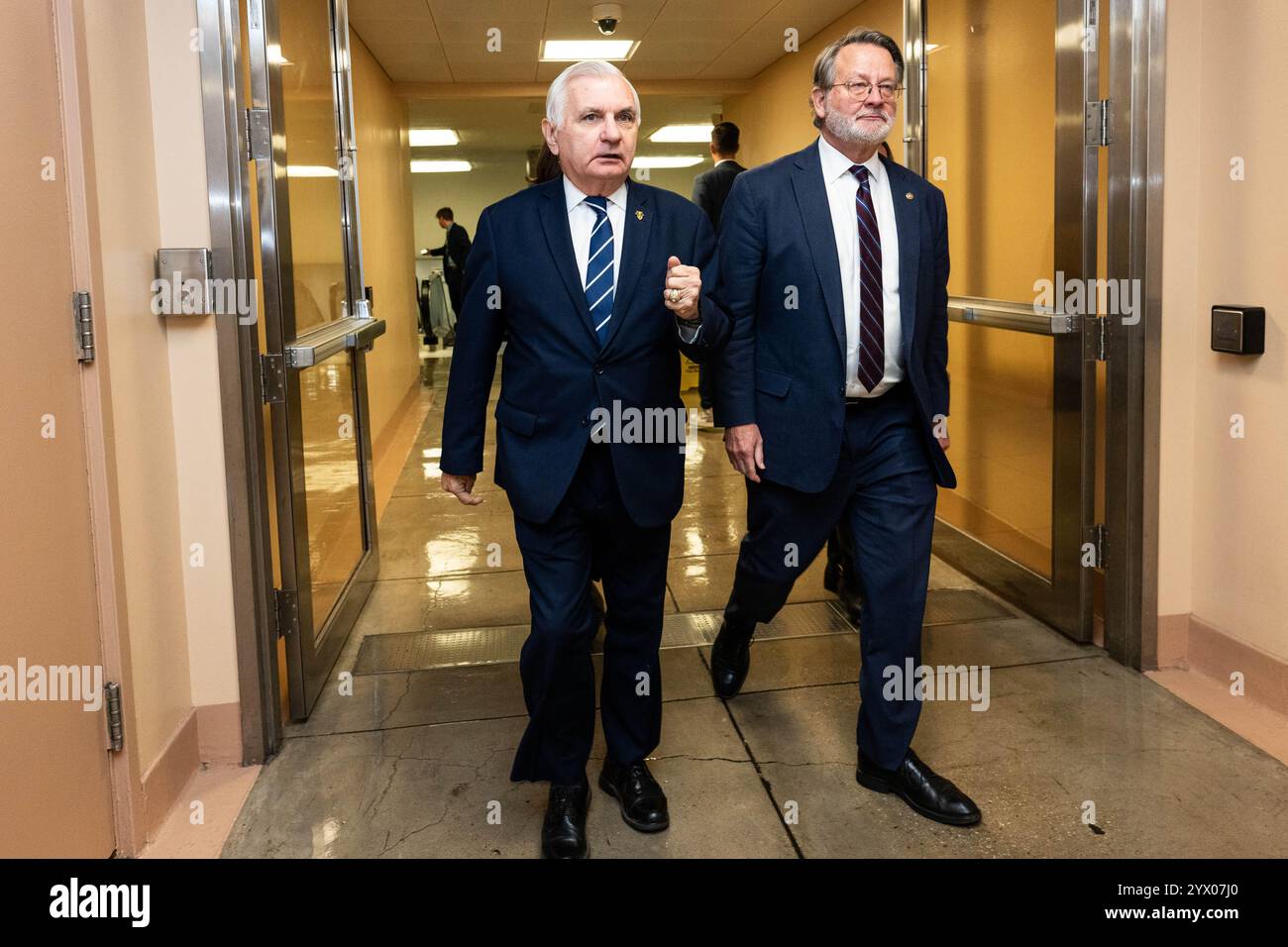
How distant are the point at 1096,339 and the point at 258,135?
236 cm

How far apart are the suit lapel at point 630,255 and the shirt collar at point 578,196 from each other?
0.02 meters

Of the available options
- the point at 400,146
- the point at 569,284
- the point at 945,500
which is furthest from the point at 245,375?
the point at 400,146

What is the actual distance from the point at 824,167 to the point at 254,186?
1415 mm

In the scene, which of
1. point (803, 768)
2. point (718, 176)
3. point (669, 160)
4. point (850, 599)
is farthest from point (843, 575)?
point (669, 160)

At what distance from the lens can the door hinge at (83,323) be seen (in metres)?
2.32

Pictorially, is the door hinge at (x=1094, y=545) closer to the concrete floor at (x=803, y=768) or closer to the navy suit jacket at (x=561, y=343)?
the concrete floor at (x=803, y=768)

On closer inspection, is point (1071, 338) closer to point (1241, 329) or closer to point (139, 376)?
point (1241, 329)

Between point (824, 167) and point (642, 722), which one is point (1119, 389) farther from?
point (642, 722)

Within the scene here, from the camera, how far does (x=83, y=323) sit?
92.0 inches

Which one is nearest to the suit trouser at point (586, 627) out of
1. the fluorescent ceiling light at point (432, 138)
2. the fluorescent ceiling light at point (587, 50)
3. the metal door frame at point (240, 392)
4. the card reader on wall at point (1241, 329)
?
the metal door frame at point (240, 392)

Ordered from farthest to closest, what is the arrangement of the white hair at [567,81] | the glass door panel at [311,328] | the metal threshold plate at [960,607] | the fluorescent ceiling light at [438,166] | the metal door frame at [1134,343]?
the fluorescent ceiling light at [438,166] < the metal threshold plate at [960,607] < the metal door frame at [1134,343] < the glass door panel at [311,328] < the white hair at [567,81]

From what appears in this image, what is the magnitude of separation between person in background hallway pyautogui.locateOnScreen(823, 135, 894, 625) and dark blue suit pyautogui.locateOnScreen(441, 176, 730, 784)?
1.60 meters

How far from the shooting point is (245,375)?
9.52 ft
